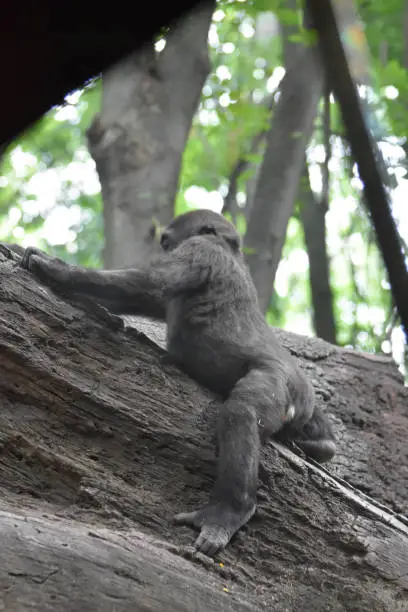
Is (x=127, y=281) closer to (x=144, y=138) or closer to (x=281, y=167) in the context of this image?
(x=144, y=138)

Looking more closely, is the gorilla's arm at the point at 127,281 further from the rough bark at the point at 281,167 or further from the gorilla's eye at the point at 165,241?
the rough bark at the point at 281,167

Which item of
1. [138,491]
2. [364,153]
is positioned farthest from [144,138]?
[364,153]

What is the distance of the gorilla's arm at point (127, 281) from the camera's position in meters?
5.74

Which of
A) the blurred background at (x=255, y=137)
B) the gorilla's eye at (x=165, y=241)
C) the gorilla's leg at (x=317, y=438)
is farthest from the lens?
the blurred background at (x=255, y=137)

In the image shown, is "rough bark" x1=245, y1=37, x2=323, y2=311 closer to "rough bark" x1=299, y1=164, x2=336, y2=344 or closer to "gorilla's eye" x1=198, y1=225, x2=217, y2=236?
"rough bark" x1=299, y1=164, x2=336, y2=344

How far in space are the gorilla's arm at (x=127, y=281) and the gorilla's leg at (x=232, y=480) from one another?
110 cm

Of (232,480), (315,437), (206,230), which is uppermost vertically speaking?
(206,230)

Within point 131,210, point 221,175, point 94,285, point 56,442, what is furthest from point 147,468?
point 221,175

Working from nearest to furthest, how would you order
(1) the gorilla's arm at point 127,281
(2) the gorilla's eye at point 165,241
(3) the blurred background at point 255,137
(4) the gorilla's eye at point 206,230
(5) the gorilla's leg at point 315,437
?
(1) the gorilla's arm at point 127,281, (5) the gorilla's leg at point 315,437, (4) the gorilla's eye at point 206,230, (2) the gorilla's eye at point 165,241, (3) the blurred background at point 255,137

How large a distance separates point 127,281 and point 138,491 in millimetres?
1628

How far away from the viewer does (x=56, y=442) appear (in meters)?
5.29

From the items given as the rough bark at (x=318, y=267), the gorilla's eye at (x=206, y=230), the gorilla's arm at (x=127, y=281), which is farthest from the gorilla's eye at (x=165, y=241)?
the rough bark at (x=318, y=267)

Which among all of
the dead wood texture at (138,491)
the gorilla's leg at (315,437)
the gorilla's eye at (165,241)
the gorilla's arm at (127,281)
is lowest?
the dead wood texture at (138,491)

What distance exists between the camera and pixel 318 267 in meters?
11.2
